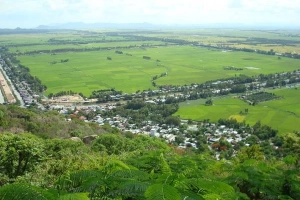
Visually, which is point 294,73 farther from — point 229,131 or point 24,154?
point 24,154

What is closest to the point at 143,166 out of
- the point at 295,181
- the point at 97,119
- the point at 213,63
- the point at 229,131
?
the point at 295,181

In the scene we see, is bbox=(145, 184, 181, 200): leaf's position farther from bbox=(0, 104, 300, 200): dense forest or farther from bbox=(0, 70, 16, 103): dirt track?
bbox=(0, 70, 16, 103): dirt track

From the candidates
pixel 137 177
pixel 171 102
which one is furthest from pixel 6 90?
pixel 137 177

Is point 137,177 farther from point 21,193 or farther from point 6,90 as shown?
point 6,90

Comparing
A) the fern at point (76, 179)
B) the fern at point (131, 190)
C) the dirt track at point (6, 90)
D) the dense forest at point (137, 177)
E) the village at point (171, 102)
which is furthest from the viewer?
the dirt track at point (6, 90)

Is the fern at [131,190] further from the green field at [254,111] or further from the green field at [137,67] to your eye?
the green field at [137,67]

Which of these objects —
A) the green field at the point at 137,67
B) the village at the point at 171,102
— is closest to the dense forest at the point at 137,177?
the village at the point at 171,102

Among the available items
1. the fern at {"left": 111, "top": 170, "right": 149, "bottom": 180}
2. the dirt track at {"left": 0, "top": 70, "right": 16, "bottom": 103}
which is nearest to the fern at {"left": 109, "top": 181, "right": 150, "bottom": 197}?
the fern at {"left": 111, "top": 170, "right": 149, "bottom": 180}
